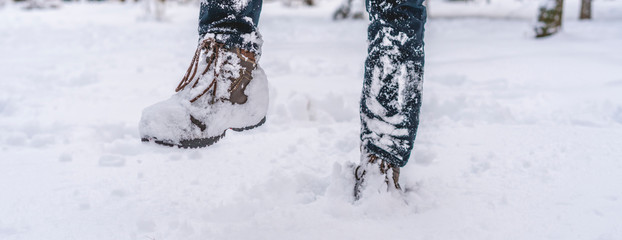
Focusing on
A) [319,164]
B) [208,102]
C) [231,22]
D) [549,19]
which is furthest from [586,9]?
[208,102]

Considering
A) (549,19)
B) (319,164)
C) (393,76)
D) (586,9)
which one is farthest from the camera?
(586,9)

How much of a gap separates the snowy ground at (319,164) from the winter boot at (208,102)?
0.26 m

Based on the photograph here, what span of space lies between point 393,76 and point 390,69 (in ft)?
0.07

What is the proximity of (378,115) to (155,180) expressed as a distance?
91 cm

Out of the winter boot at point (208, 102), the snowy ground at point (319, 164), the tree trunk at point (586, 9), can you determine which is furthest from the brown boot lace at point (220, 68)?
the tree trunk at point (586, 9)

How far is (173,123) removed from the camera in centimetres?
138

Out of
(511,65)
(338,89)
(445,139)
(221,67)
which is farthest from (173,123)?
(511,65)

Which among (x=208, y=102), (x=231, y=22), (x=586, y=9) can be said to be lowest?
(x=586, y=9)

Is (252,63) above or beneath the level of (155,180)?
above

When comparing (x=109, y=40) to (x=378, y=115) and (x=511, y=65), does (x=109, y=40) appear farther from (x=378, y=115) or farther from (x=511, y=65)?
(x=378, y=115)

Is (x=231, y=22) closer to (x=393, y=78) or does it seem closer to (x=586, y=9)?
(x=393, y=78)

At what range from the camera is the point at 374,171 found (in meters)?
1.45

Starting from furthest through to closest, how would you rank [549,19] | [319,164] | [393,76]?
[549,19], [319,164], [393,76]

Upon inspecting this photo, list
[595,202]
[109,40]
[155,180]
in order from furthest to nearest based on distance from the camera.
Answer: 1. [109,40]
2. [155,180]
3. [595,202]
